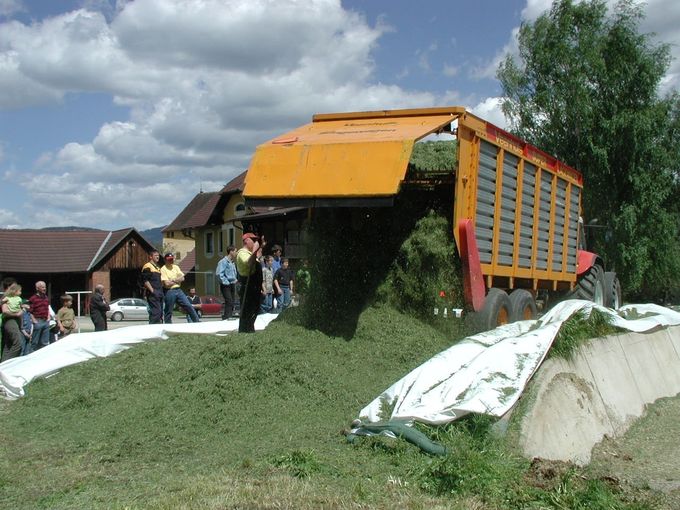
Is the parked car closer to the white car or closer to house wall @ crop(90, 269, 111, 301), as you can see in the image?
the white car

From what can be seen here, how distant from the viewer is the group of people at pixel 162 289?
1243 cm

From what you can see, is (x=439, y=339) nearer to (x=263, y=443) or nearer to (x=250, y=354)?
(x=250, y=354)

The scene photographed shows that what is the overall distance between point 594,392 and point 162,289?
315 inches

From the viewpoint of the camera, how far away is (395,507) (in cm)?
420

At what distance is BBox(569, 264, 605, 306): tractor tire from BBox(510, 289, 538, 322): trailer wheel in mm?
3061

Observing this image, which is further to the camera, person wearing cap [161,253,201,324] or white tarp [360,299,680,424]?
person wearing cap [161,253,201,324]

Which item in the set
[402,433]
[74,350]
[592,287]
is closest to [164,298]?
[74,350]

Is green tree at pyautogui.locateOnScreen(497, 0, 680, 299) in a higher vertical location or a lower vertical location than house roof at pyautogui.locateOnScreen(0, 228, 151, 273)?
higher

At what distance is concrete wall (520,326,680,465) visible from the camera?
18.5 ft

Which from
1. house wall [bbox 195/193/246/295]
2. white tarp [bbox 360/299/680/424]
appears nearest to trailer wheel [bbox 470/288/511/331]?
white tarp [bbox 360/299/680/424]

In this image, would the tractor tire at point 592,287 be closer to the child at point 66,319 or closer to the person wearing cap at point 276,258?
the person wearing cap at point 276,258

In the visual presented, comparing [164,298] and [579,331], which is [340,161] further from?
[164,298]

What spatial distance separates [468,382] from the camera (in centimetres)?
587

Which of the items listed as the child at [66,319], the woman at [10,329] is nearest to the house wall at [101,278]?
the child at [66,319]
